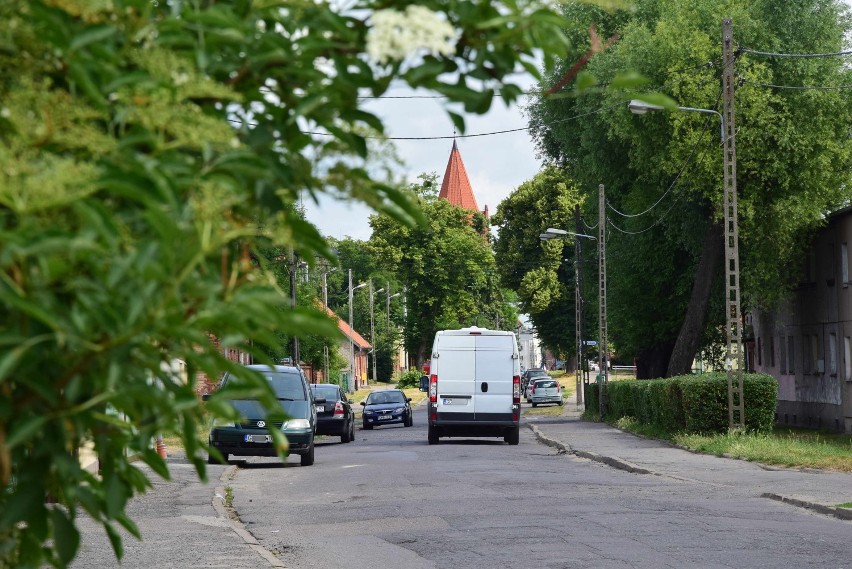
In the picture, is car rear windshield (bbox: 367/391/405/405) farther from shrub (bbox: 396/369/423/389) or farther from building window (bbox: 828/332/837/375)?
shrub (bbox: 396/369/423/389)

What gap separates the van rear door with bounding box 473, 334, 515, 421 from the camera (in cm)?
3281

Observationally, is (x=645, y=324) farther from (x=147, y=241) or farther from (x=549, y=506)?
(x=147, y=241)

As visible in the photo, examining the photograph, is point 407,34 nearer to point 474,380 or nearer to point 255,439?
point 255,439

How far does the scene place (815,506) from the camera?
610 inches

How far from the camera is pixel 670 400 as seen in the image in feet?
108

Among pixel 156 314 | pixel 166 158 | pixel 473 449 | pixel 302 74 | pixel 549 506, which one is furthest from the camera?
pixel 473 449

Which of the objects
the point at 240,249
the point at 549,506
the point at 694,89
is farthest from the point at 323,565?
the point at 694,89

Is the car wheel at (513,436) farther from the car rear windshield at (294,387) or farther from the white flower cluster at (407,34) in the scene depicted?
the white flower cluster at (407,34)

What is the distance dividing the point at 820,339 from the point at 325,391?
52.9 ft

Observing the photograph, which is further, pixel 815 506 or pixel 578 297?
pixel 578 297

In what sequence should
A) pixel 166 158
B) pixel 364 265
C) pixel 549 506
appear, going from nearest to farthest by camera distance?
pixel 166 158, pixel 549 506, pixel 364 265

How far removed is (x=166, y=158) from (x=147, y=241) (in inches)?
9.6

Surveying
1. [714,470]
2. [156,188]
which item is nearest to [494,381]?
[714,470]

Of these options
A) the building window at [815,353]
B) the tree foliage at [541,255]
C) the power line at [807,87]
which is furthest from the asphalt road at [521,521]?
the tree foliage at [541,255]
